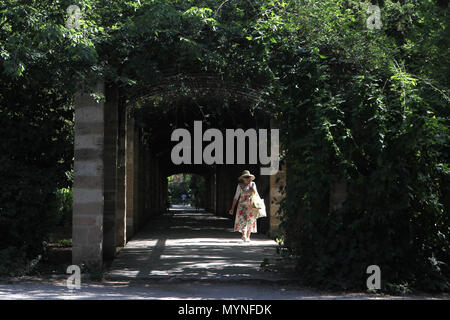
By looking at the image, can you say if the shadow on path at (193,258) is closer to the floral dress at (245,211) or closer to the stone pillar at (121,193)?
the stone pillar at (121,193)

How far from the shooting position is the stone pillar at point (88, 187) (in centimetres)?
941

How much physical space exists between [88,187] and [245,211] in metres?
4.89

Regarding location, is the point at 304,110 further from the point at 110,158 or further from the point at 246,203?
the point at 246,203

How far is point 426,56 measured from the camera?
10781 mm

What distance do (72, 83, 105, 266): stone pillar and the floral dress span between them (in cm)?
464

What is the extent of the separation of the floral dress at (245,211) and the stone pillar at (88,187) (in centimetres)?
464

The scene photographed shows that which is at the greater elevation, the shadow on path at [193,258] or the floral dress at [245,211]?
the floral dress at [245,211]

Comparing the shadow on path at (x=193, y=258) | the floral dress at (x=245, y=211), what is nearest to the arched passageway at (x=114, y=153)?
the shadow on path at (x=193, y=258)

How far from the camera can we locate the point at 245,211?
13.5 meters

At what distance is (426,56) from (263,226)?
8.77 metres

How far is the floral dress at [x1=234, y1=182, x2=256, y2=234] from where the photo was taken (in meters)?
13.4

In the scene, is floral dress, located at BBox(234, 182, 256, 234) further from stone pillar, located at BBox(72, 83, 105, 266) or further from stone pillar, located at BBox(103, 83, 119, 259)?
stone pillar, located at BBox(72, 83, 105, 266)

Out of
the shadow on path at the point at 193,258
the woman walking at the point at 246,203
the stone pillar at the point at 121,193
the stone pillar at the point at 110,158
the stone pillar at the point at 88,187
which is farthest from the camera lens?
the woman walking at the point at 246,203

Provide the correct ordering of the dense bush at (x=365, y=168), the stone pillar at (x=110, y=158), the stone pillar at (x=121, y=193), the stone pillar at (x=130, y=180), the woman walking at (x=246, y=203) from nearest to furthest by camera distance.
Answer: the dense bush at (x=365, y=168) → the stone pillar at (x=110, y=158) → the stone pillar at (x=121, y=193) → the woman walking at (x=246, y=203) → the stone pillar at (x=130, y=180)
